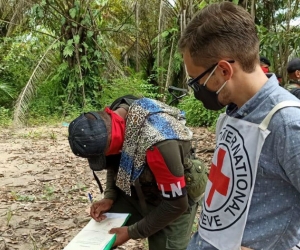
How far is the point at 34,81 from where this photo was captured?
10.0 meters

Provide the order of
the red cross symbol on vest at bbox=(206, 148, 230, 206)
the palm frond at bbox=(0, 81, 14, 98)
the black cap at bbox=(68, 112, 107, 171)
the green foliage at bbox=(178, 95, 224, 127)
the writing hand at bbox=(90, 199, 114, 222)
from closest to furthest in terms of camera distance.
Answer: the red cross symbol on vest at bbox=(206, 148, 230, 206) → the black cap at bbox=(68, 112, 107, 171) → the writing hand at bbox=(90, 199, 114, 222) → the green foliage at bbox=(178, 95, 224, 127) → the palm frond at bbox=(0, 81, 14, 98)

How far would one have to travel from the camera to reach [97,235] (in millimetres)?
1961

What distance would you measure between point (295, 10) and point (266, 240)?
7988 millimetres

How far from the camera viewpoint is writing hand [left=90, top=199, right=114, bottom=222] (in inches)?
86.2

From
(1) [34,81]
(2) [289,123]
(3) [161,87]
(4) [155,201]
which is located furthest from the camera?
(3) [161,87]

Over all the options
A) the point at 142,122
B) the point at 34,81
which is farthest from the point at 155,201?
the point at 34,81

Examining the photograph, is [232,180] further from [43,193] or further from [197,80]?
[43,193]

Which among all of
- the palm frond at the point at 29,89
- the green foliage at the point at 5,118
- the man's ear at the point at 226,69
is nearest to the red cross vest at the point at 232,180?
the man's ear at the point at 226,69

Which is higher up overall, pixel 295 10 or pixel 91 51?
pixel 295 10

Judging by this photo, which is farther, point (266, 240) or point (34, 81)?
point (34, 81)

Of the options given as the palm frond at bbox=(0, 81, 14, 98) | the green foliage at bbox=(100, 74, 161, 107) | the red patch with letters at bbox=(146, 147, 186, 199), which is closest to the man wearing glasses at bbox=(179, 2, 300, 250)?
the red patch with letters at bbox=(146, 147, 186, 199)

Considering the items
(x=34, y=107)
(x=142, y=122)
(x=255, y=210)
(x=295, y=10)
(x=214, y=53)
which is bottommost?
(x=34, y=107)

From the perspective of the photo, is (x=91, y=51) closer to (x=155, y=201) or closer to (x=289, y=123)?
(x=155, y=201)

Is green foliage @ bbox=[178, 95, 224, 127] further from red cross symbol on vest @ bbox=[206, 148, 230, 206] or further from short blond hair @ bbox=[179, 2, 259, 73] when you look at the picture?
short blond hair @ bbox=[179, 2, 259, 73]
